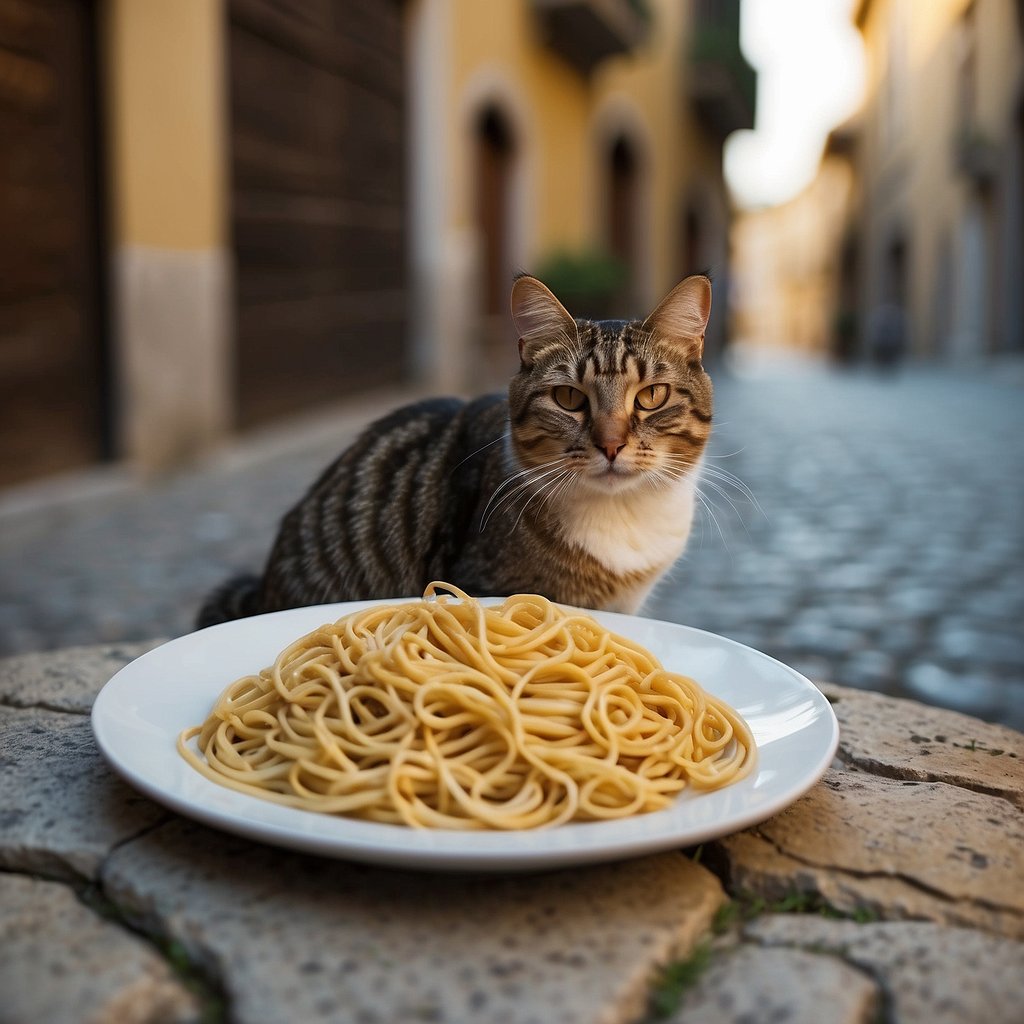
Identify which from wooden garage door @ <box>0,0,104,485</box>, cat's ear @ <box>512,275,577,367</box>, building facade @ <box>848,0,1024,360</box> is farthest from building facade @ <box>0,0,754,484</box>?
building facade @ <box>848,0,1024,360</box>

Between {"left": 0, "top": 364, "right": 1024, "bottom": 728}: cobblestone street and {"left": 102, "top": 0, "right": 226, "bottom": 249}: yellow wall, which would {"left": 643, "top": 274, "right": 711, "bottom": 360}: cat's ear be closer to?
{"left": 0, "top": 364, "right": 1024, "bottom": 728}: cobblestone street

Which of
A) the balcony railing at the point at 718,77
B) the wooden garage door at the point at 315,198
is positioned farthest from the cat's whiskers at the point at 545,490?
the balcony railing at the point at 718,77

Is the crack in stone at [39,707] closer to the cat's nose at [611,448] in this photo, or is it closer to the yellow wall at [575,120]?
the cat's nose at [611,448]

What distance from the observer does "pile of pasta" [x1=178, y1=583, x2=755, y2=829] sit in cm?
123

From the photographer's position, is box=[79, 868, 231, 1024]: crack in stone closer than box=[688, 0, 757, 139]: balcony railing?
Yes

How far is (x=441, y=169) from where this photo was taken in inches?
374

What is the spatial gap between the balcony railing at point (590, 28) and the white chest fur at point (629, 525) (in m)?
9.87

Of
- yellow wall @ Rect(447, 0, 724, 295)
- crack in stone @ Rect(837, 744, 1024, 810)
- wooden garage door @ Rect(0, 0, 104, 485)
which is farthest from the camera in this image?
yellow wall @ Rect(447, 0, 724, 295)

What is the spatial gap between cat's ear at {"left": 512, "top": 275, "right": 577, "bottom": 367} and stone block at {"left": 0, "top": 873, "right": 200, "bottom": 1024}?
4.71 feet

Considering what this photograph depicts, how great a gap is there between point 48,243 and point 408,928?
4.98 metres

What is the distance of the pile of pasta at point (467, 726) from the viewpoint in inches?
48.4

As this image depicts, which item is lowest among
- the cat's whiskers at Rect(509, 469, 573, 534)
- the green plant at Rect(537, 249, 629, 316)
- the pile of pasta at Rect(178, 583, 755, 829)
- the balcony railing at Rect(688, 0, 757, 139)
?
the pile of pasta at Rect(178, 583, 755, 829)

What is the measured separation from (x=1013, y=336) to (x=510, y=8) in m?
9.59

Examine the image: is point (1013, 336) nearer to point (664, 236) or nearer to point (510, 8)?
point (664, 236)
